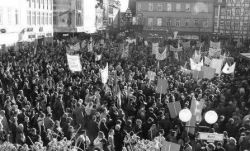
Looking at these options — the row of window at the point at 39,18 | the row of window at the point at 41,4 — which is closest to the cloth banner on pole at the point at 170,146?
the row of window at the point at 39,18

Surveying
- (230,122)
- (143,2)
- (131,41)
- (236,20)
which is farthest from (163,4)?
(230,122)

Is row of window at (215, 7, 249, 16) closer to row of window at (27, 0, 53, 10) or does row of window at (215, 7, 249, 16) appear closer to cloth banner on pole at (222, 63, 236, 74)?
row of window at (27, 0, 53, 10)

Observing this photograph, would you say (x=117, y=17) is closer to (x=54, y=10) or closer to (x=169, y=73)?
(x=54, y=10)

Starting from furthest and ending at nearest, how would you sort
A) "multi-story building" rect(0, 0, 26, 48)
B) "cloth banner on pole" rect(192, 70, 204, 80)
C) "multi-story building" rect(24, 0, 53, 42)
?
1. "multi-story building" rect(24, 0, 53, 42)
2. "multi-story building" rect(0, 0, 26, 48)
3. "cloth banner on pole" rect(192, 70, 204, 80)

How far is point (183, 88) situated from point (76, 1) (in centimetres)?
4469

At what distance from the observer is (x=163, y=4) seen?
230 ft

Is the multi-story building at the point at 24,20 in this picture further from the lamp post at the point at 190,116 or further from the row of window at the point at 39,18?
the lamp post at the point at 190,116

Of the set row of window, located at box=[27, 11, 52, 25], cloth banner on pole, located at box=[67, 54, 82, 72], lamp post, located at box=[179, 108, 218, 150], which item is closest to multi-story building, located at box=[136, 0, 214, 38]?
row of window, located at box=[27, 11, 52, 25]

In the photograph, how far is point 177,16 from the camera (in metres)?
70.1

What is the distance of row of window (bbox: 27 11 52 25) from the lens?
4678 cm

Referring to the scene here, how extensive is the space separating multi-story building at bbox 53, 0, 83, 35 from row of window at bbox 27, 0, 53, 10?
1915mm

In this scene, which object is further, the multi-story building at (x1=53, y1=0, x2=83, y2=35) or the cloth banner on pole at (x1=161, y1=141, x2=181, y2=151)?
the multi-story building at (x1=53, y1=0, x2=83, y2=35)

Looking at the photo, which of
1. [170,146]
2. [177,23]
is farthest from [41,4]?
[170,146]

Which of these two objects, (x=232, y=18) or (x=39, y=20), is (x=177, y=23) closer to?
(x=232, y=18)
